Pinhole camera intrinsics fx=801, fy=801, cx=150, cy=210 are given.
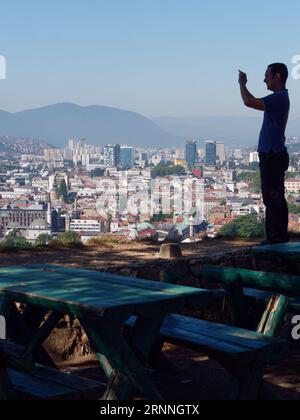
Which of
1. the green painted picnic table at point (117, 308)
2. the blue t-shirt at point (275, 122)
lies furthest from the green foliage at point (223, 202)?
the green painted picnic table at point (117, 308)

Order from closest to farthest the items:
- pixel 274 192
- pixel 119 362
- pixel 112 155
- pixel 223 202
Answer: pixel 119 362 → pixel 274 192 → pixel 223 202 → pixel 112 155

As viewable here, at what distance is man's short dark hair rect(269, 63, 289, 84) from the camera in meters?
5.68

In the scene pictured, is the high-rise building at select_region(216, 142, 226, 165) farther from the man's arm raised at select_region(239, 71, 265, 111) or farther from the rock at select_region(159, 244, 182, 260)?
the man's arm raised at select_region(239, 71, 265, 111)

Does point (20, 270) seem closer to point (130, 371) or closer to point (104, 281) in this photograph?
point (104, 281)

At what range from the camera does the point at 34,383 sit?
3422 mm

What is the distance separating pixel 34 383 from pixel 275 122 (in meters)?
2.98

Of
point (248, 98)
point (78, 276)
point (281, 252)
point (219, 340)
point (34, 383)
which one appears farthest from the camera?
→ point (248, 98)

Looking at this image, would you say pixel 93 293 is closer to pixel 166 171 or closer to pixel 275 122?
pixel 275 122

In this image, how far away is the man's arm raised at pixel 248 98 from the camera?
17.9 feet

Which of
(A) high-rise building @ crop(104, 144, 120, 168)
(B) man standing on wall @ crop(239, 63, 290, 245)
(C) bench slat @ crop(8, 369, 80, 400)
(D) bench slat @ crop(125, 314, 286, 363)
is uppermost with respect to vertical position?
(A) high-rise building @ crop(104, 144, 120, 168)

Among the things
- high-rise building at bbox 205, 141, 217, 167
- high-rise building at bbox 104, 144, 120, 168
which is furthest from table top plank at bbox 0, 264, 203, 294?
high-rise building at bbox 205, 141, 217, 167

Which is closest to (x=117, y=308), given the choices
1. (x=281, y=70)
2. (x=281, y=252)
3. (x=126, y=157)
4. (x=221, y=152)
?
(x=281, y=252)

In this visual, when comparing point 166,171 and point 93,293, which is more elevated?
point 166,171

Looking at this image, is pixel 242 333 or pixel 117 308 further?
pixel 242 333
